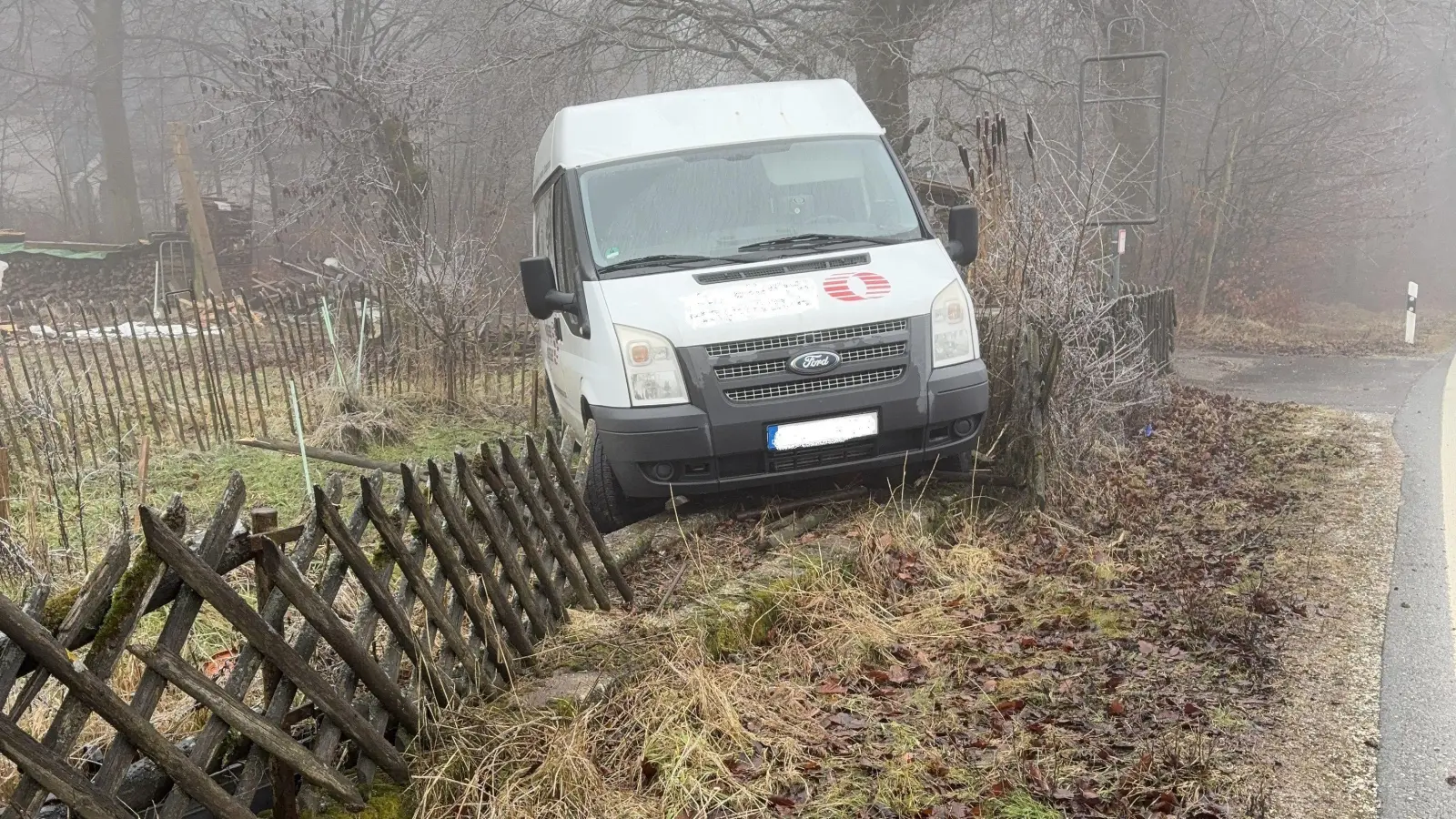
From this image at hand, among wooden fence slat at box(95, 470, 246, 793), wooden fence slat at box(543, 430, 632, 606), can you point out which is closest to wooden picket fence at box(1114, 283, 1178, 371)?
wooden fence slat at box(543, 430, 632, 606)

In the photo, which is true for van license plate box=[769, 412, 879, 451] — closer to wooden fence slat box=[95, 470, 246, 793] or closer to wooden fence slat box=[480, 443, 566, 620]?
wooden fence slat box=[480, 443, 566, 620]

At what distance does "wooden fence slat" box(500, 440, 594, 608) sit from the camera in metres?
4.56

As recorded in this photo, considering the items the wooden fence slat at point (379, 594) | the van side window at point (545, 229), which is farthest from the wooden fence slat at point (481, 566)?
the van side window at point (545, 229)

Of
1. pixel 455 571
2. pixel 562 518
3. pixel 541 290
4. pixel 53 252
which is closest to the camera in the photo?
pixel 455 571

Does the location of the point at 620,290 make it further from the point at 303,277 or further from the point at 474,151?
the point at 303,277

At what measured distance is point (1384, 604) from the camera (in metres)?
5.09

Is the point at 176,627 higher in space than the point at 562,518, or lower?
higher

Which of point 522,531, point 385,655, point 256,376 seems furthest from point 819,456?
point 256,376

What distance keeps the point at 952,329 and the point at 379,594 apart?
372cm

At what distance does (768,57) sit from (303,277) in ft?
44.9

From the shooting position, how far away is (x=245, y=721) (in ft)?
9.89

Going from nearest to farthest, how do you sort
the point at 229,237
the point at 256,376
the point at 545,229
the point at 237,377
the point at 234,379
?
1. the point at 545,229
2. the point at 256,376
3. the point at 234,379
4. the point at 237,377
5. the point at 229,237

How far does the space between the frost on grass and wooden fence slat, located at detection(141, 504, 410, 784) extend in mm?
194

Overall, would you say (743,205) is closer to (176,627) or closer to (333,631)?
(333,631)
